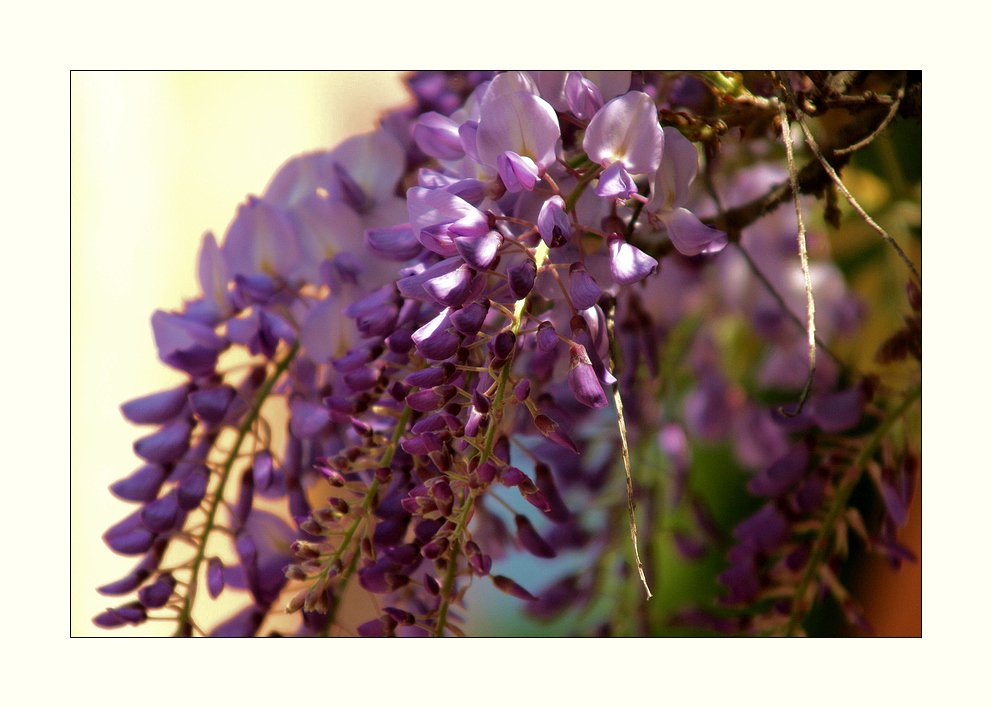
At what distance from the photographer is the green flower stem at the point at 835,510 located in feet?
1.47

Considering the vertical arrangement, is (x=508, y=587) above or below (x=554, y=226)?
below

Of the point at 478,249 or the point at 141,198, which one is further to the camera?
the point at 141,198

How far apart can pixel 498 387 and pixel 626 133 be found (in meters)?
0.13

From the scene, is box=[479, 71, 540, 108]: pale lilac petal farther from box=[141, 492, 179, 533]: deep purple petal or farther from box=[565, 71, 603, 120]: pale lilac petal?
box=[141, 492, 179, 533]: deep purple petal

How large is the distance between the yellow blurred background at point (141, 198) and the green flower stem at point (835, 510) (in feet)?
1.29

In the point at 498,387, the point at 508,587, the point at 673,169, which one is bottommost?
the point at 508,587

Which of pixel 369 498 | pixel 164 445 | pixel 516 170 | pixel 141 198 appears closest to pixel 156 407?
pixel 164 445

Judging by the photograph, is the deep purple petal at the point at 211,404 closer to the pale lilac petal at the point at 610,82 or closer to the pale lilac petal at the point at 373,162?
the pale lilac petal at the point at 373,162

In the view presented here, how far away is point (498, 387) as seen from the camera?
0.32 m

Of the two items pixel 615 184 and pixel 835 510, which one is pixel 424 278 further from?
pixel 835 510

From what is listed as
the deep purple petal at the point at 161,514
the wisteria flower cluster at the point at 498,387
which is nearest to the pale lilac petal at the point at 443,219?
the wisteria flower cluster at the point at 498,387
